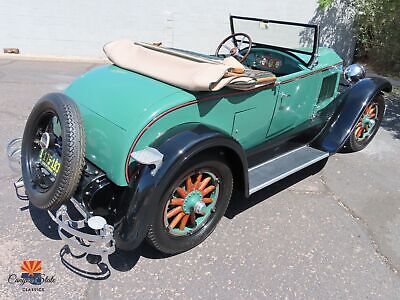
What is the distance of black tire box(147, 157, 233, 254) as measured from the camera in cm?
241

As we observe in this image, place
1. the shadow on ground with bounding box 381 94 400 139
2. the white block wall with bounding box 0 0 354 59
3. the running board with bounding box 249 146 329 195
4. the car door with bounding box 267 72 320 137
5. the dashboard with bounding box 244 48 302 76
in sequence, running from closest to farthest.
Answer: the running board with bounding box 249 146 329 195, the car door with bounding box 267 72 320 137, the dashboard with bounding box 244 48 302 76, the shadow on ground with bounding box 381 94 400 139, the white block wall with bounding box 0 0 354 59

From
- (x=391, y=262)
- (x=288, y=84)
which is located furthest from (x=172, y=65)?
(x=391, y=262)

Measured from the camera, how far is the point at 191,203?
263 centimetres

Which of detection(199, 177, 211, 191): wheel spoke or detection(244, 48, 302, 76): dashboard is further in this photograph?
detection(244, 48, 302, 76): dashboard

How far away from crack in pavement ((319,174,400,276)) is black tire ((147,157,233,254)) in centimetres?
126

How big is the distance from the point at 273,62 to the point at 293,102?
0.64 m

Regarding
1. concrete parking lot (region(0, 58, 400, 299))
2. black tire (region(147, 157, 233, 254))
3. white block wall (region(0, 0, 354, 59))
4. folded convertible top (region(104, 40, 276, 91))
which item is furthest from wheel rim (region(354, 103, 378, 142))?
white block wall (region(0, 0, 354, 59))

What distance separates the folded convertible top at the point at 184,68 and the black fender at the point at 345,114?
1129mm

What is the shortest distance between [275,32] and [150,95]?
2.04 m

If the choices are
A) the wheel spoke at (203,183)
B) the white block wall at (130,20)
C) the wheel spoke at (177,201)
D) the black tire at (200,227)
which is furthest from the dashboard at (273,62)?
the white block wall at (130,20)

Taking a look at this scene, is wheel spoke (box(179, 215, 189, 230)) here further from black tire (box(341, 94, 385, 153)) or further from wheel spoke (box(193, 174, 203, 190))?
black tire (box(341, 94, 385, 153))

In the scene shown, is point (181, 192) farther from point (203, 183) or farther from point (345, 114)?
point (345, 114)

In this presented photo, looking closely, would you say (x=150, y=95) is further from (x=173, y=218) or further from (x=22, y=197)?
(x=22, y=197)

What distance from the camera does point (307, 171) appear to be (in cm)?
397
